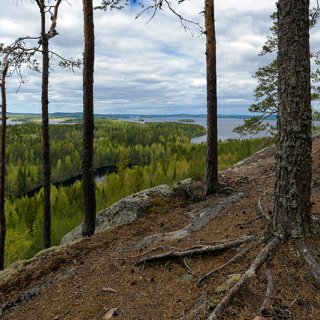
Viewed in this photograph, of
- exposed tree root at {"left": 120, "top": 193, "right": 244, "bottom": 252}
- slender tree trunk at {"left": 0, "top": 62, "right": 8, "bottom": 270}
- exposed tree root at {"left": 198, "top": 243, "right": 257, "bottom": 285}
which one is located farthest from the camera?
slender tree trunk at {"left": 0, "top": 62, "right": 8, "bottom": 270}

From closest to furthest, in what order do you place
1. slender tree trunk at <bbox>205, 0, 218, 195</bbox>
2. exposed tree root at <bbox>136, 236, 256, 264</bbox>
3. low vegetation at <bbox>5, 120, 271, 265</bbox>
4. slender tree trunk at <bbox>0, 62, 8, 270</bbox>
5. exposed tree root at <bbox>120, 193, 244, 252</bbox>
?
exposed tree root at <bbox>136, 236, 256, 264</bbox> < exposed tree root at <bbox>120, 193, 244, 252</bbox> < slender tree trunk at <bbox>205, 0, 218, 195</bbox> < slender tree trunk at <bbox>0, 62, 8, 270</bbox> < low vegetation at <bbox>5, 120, 271, 265</bbox>

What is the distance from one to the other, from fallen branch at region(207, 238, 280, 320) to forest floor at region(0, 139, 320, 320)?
68mm

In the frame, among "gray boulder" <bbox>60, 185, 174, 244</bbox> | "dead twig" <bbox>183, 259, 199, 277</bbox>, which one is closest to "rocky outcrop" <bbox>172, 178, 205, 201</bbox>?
"gray boulder" <bbox>60, 185, 174, 244</bbox>

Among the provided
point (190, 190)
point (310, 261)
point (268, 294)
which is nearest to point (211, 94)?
point (190, 190)

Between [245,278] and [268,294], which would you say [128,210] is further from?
[268,294]

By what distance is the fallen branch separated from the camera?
150 inches

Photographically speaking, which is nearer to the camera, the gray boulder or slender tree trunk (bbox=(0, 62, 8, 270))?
the gray boulder

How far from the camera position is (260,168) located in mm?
16406

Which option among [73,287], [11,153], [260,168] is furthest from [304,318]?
[11,153]

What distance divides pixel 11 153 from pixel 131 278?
334 ft

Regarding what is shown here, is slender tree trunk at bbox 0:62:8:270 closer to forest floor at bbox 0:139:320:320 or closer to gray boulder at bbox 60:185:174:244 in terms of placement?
gray boulder at bbox 60:185:174:244

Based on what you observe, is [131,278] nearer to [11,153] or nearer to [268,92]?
[268,92]

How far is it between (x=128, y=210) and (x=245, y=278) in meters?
8.11

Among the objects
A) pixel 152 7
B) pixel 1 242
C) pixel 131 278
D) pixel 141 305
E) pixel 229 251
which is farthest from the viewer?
pixel 1 242
